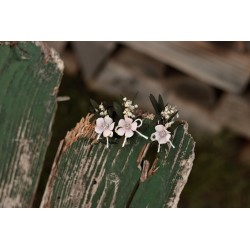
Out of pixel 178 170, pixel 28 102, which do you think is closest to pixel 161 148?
pixel 178 170

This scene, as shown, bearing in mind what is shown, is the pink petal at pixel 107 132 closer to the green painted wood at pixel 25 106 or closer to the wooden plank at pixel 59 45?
the green painted wood at pixel 25 106

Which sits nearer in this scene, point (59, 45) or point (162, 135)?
point (162, 135)

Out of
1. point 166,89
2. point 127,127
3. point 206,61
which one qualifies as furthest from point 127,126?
point 166,89

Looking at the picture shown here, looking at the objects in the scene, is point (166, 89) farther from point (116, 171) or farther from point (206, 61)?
point (116, 171)

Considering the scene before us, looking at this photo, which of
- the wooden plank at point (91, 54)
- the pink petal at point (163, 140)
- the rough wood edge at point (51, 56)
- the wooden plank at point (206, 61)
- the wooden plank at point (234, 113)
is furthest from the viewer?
the wooden plank at point (91, 54)

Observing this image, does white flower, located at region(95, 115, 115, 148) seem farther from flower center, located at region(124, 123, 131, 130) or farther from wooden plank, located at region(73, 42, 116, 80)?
wooden plank, located at region(73, 42, 116, 80)

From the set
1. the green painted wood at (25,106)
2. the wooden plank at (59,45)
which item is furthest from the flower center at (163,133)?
the wooden plank at (59,45)

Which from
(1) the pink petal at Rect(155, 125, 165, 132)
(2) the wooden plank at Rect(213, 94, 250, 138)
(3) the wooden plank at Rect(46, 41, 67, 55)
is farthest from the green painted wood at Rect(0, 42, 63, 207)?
(3) the wooden plank at Rect(46, 41, 67, 55)
